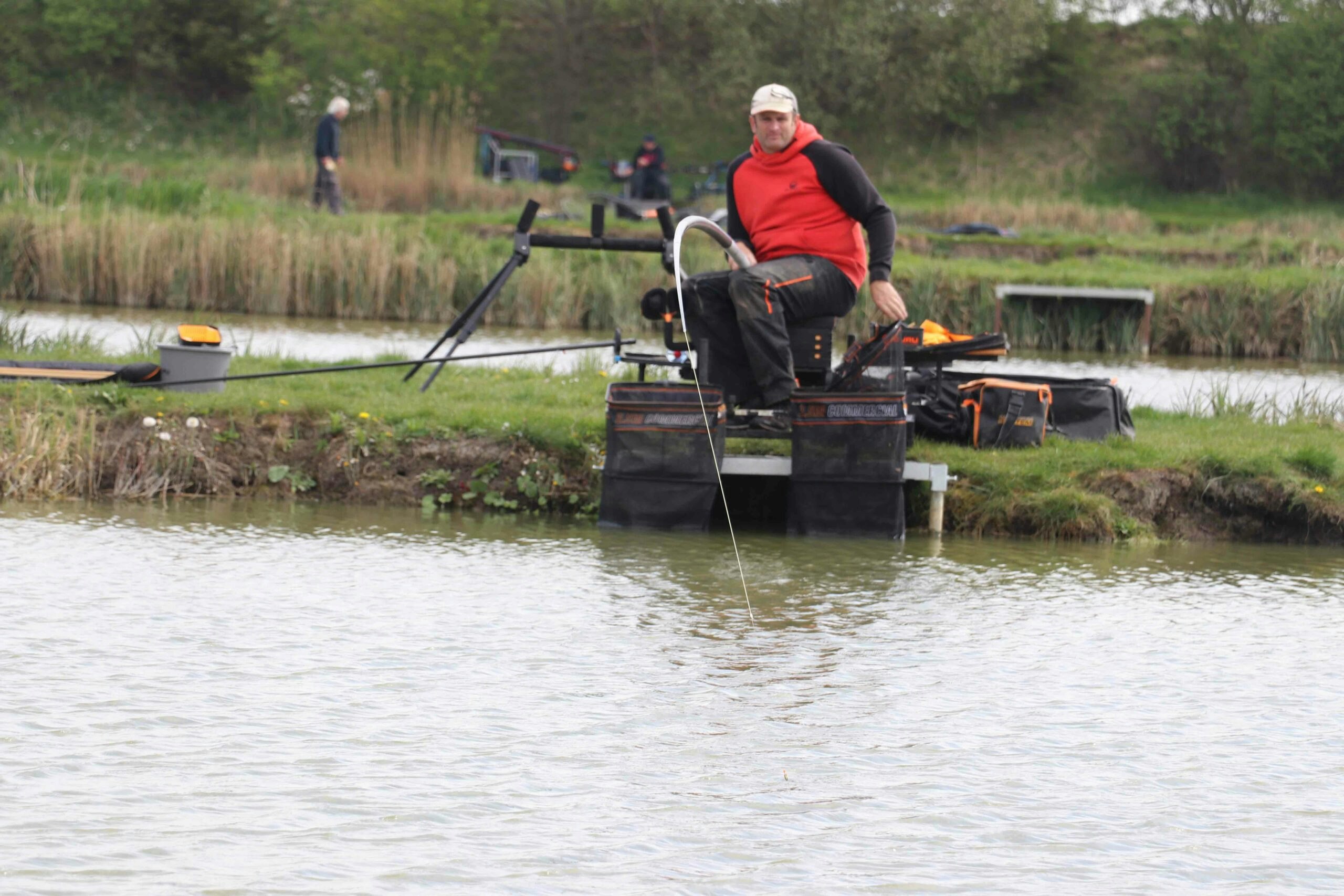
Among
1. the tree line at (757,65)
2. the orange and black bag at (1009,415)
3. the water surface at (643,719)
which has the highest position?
the tree line at (757,65)

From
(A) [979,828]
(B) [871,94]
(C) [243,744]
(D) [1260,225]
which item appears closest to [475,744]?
(C) [243,744]

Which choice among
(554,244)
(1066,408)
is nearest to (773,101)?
(554,244)

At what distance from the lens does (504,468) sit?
360 inches

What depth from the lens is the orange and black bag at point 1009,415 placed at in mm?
9391

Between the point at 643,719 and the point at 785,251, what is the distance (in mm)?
4061

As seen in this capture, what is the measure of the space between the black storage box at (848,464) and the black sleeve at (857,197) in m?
0.65

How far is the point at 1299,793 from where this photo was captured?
479 centimetres

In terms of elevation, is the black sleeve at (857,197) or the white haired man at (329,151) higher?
the white haired man at (329,151)

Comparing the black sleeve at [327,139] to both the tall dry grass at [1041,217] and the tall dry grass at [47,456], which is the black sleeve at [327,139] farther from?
the tall dry grass at [47,456]

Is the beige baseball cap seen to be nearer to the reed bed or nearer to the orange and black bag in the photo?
the orange and black bag

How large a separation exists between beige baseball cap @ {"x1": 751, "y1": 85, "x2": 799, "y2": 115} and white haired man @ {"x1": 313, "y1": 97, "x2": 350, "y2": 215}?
17146mm

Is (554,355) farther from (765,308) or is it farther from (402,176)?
(402,176)

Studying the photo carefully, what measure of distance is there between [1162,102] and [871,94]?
6668 millimetres

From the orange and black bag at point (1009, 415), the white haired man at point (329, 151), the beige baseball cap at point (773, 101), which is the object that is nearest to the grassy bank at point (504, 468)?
the orange and black bag at point (1009, 415)
